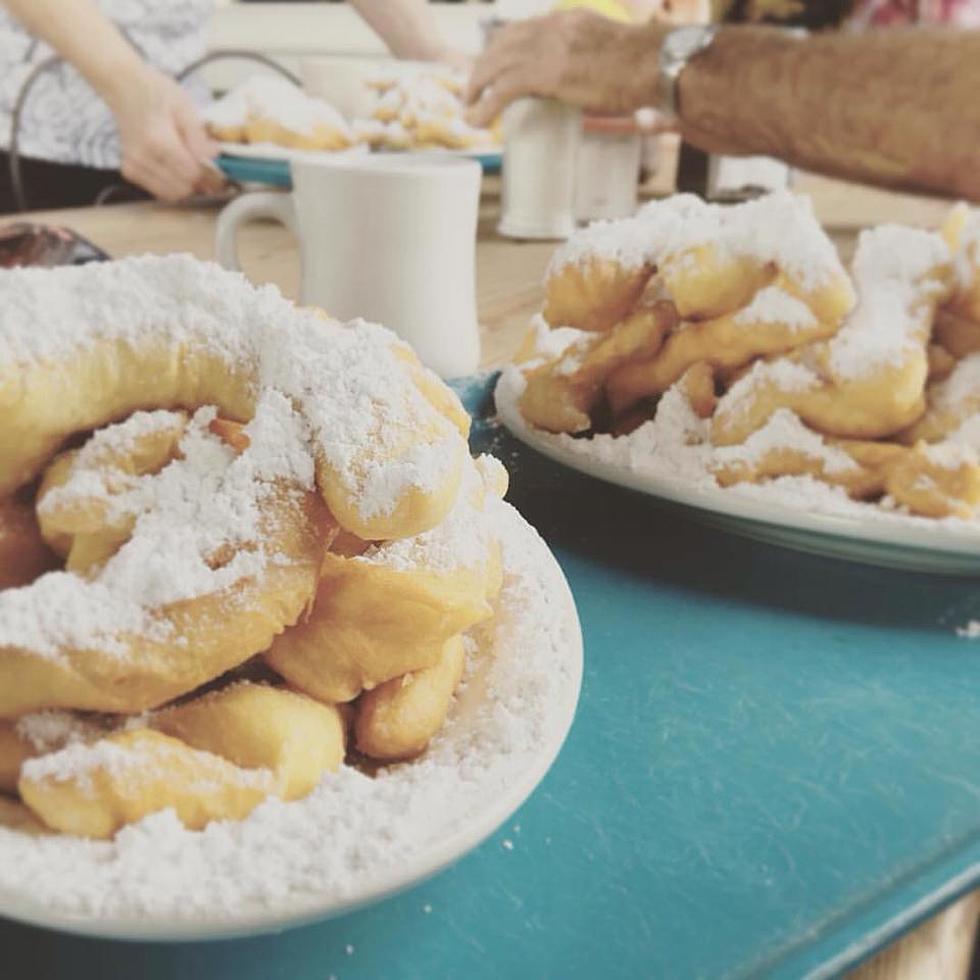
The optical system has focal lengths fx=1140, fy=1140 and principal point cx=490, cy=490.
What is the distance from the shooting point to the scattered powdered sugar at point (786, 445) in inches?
22.2

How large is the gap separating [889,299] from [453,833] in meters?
0.42

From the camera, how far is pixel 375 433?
0.33 metres

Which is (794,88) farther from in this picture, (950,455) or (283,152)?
(950,455)

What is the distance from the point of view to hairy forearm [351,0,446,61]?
2162mm

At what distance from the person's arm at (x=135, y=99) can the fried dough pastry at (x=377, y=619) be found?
1.32m

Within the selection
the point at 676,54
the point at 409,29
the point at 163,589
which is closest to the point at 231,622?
the point at 163,589

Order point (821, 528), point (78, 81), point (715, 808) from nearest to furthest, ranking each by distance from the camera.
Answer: point (715, 808), point (821, 528), point (78, 81)

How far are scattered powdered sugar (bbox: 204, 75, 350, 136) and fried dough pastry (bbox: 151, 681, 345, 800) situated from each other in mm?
1334

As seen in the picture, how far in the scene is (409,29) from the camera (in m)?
2.17

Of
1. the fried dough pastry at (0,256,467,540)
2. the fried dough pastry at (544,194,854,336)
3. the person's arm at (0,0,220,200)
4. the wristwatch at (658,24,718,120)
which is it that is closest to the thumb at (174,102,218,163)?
the person's arm at (0,0,220,200)

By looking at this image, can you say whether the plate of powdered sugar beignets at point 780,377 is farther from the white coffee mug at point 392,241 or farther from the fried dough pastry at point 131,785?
the fried dough pastry at point 131,785

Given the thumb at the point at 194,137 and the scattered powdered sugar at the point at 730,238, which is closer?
the scattered powdered sugar at the point at 730,238

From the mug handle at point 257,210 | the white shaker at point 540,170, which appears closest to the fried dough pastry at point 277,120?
the white shaker at point 540,170

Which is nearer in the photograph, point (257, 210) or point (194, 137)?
point (257, 210)
